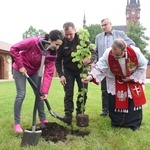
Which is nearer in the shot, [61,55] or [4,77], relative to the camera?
[61,55]

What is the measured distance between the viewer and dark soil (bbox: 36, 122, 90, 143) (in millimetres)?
3762

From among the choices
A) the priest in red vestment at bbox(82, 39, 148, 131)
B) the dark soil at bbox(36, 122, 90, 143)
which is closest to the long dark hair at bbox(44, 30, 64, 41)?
the priest in red vestment at bbox(82, 39, 148, 131)

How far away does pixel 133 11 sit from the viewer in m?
74.8

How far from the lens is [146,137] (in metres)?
3.85

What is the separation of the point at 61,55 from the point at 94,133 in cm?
151

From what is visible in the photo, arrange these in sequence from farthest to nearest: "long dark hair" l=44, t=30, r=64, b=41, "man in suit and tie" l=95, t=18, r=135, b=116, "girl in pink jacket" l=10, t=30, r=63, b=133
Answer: "man in suit and tie" l=95, t=18, r=135, b=116, "girl in pink jacket" l=10, t=30, r=63, b=133, "long dark hair" l=44, t=30, r=64, b=41

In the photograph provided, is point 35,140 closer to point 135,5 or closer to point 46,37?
point 46,37

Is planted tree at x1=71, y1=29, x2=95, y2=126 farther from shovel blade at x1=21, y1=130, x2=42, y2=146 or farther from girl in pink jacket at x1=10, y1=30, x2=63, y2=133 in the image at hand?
shovel blade at x1=21, y1=130, x2=42, y2=146

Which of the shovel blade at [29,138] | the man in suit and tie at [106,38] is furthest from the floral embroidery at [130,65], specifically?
the shovel blade at [29,138]

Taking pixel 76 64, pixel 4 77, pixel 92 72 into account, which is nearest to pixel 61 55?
pixel 76 64

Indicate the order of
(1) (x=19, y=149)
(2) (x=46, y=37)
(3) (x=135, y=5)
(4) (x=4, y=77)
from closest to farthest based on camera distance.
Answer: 1. (1) (x=19, y=149)
2. (2) (x=46, y=37)
3. (4) (x=4, y=77)
4. (3) (x=135, y=5)

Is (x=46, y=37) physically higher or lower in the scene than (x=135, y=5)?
lower

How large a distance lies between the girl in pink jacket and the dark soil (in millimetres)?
382

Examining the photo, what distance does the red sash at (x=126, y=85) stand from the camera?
416 cm
